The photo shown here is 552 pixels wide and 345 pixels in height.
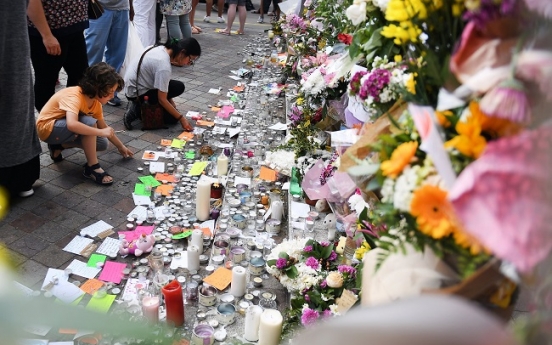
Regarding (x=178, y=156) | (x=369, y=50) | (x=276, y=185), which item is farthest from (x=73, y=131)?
(x=369, y=50)

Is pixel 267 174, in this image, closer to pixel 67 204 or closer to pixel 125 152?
pixel 125 152

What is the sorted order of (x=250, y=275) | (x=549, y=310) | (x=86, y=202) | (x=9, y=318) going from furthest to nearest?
1. (x=86, y=202)
2. (x=250, y=275)
3. (x=549, y=310)
4. (x=9, y=318)

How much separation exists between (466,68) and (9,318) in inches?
36.0

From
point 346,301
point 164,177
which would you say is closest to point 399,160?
point 346,301

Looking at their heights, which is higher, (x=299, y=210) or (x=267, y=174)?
(x=299, y=210)

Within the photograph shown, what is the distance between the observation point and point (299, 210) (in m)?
3.22

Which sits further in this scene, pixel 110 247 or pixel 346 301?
pixel 110 247

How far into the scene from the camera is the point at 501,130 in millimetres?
1009

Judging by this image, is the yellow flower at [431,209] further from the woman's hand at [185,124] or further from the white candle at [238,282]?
the woman's hand at [185,124]

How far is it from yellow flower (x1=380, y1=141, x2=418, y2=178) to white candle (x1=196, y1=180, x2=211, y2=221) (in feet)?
7.68

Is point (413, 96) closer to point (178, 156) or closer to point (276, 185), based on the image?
point (276, 185)

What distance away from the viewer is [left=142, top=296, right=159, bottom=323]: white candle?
2.46 m

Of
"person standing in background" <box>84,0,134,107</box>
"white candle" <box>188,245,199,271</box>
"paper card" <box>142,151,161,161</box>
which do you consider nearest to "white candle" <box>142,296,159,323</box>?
"white candle" <box>188,245,199,271</box>

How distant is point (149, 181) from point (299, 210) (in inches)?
54.8
